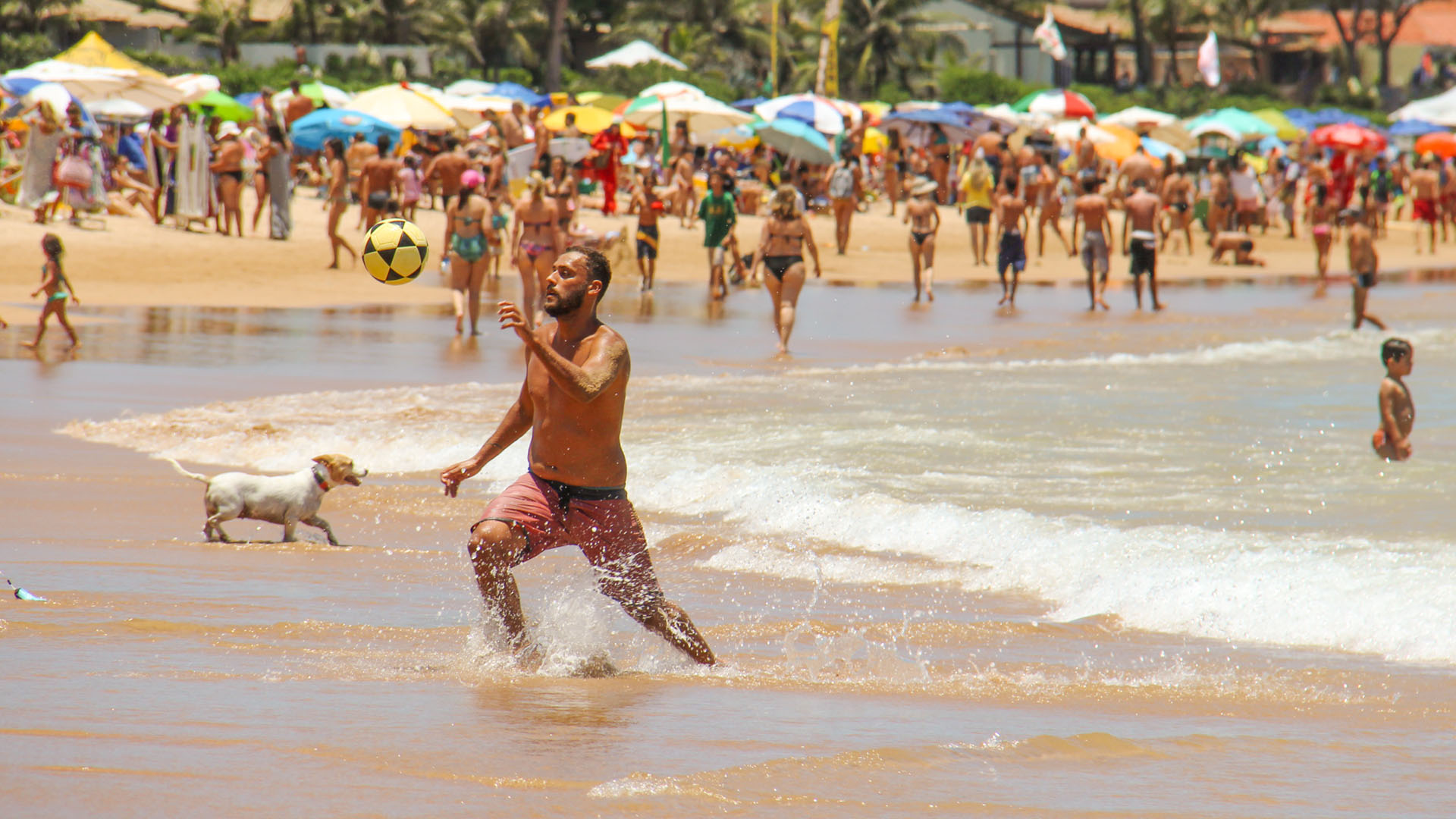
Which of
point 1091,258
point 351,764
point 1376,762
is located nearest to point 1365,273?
point 1091,258

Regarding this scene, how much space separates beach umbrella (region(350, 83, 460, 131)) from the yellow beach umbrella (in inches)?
347

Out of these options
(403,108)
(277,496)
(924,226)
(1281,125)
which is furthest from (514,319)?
(1281,125)

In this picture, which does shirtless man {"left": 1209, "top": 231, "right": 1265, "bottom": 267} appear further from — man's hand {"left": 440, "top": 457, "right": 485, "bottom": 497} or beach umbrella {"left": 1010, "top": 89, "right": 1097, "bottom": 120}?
man's hand {"left": 440, "top": 457, "right": 485, "bottom": 497}

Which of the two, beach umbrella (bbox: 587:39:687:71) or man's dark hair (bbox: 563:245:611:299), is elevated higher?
beach umbrella (bbox: 587:39:687:71)

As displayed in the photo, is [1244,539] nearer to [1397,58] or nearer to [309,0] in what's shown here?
[309,0]

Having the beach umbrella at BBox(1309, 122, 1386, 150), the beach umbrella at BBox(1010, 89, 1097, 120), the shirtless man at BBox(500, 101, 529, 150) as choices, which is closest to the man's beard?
the shirtless man at BBox(500, 101, 529, 150)

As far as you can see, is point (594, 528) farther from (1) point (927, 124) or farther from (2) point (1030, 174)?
(1) point (927, 124)

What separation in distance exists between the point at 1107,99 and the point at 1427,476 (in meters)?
42.7

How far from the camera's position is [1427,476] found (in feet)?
31.0

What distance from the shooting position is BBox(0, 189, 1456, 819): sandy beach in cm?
386

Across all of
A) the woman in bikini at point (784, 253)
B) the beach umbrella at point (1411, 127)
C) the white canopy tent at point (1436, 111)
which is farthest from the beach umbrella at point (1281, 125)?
the woman in bikini at point (784, 253)

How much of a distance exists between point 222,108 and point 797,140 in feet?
34.5

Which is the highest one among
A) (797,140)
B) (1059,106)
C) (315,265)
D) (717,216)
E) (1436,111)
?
(1436,111)

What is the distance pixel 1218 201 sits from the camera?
29812 mm
